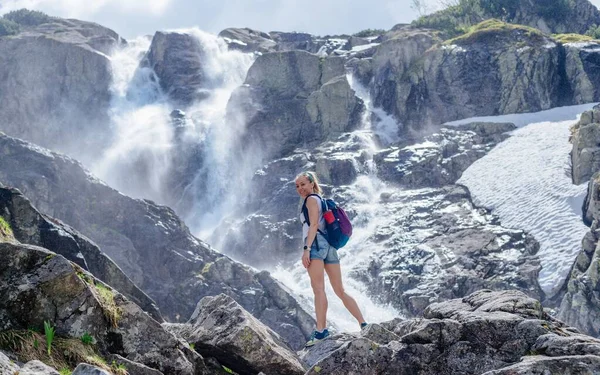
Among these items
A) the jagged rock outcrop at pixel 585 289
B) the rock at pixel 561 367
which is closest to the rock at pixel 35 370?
the rock at pixel 561 367

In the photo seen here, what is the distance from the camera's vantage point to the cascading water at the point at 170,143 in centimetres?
6575

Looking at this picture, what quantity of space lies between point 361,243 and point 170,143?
87.4 ft

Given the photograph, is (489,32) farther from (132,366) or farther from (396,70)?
(132,366)

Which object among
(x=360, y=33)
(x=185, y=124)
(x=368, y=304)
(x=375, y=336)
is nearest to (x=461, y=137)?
(x=368, y=304)

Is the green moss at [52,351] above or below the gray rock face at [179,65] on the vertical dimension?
below

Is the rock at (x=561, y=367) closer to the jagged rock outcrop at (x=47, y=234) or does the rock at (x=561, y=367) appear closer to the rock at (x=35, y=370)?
the rock at (x=35, y=370)

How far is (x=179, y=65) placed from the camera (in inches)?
3332

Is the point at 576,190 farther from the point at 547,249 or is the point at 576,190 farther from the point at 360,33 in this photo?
the point at 360,33

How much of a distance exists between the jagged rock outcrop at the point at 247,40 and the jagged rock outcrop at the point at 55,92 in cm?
1541

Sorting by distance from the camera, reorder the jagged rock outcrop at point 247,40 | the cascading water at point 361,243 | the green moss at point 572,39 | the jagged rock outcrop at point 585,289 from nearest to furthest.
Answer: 1. the jagged rock outcrop at point 585,289
2. the cascading water at point 361,243
3. the green moss at point 572,39
4. the jagged rock outcrop at point 247,40

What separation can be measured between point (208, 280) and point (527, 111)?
3365cm

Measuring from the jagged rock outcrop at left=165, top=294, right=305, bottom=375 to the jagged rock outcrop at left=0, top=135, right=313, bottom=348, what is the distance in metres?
29.8

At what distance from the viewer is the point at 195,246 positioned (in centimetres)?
4709

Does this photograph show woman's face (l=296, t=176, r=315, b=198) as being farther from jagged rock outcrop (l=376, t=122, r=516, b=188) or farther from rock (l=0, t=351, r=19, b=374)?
jagged rock outcrop (l=376, t=122, r=516, b=188)
